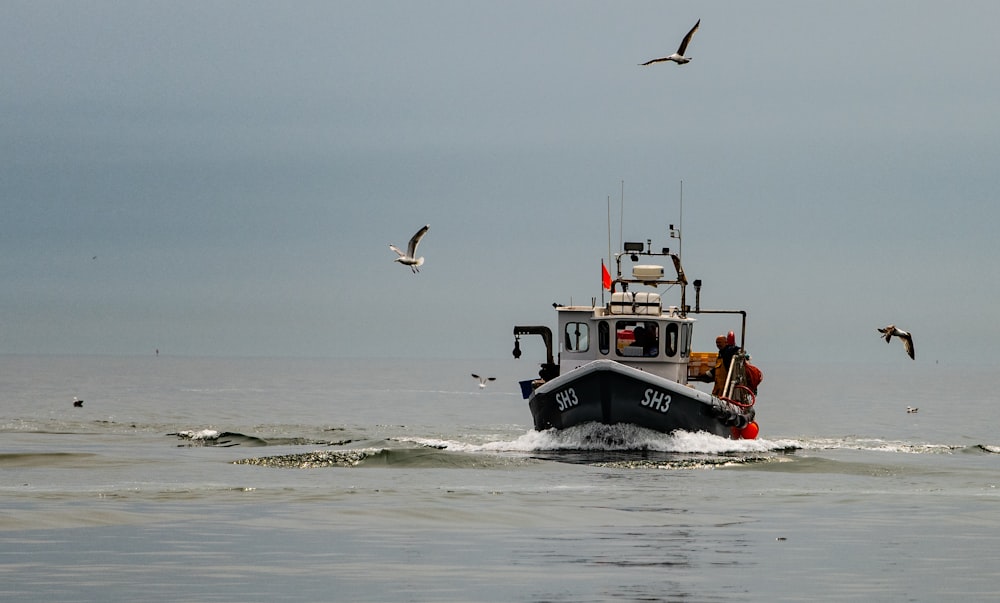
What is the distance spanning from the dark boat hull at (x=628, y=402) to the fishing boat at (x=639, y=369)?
0.08 feet

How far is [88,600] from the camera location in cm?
1496

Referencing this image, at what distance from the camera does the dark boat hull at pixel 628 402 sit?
120 ft

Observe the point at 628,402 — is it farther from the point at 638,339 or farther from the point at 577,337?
the point at 577,337

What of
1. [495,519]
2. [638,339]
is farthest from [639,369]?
[495,519]

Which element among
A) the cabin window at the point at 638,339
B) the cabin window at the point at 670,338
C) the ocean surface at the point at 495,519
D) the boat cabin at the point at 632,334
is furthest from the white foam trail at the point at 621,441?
the cabin window at the point at 638,339

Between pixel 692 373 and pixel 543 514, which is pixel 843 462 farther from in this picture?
pixel 543 514

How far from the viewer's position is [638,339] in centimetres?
3962

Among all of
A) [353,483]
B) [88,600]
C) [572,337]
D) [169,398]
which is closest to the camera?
[88,600]

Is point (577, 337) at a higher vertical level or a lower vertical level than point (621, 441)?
higher

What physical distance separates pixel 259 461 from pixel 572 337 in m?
9.89

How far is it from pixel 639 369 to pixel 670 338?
70.5 inches

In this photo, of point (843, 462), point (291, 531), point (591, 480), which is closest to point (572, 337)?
point (843, 462)

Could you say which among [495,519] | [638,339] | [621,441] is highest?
[638,339]

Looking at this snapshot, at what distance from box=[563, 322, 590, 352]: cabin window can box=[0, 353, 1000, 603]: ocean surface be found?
8.53 ft
